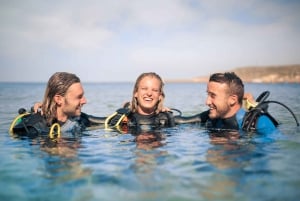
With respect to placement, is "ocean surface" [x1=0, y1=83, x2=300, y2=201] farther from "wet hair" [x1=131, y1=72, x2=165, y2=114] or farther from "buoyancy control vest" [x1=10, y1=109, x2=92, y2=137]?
"wet hair" [x1=131, y1=72, x2=165, y2=114]

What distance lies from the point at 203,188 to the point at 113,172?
1159 mm

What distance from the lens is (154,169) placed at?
3766 millimetres

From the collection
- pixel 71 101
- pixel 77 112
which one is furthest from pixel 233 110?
pixel 71 101

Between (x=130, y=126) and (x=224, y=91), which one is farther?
(x=130, y=126)

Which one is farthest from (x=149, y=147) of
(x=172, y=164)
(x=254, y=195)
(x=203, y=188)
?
(x=254, y=195)

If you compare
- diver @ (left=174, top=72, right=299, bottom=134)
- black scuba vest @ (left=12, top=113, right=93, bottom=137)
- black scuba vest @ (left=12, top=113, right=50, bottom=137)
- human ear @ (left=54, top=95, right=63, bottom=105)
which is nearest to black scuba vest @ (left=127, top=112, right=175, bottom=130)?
diver @ (left=174, top=72, right=299, bottom=134)

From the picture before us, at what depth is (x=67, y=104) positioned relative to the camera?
248 inches

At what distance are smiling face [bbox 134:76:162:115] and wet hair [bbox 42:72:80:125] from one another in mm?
1562

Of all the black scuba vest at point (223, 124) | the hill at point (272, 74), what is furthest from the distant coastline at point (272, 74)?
the black scuba vest at point (223, 124)

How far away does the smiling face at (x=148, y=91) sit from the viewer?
7109 millimetres

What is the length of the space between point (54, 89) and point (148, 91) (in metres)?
2.13

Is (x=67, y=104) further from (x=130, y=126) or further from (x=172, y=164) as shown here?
(x=172, y=164)

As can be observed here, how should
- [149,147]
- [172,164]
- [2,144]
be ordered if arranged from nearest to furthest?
1. [172,164]
2. [149,147]
3. [2,144]

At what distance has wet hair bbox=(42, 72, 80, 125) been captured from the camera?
624 cm
